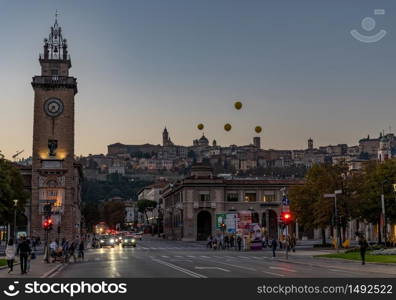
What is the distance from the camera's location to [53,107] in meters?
112


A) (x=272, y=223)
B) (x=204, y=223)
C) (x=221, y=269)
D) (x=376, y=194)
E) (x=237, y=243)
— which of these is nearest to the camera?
(x=221, y=269)

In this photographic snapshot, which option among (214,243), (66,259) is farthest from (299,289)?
(214,243)

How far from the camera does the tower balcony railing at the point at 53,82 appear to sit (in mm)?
111481

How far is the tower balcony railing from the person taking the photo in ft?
366

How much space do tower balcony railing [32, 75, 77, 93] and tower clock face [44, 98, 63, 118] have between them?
253 centimetres

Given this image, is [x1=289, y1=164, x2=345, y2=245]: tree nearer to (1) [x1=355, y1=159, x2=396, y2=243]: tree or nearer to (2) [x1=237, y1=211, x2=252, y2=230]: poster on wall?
(1) [x1=355, y1=159, x2=396, y2=243]: tree

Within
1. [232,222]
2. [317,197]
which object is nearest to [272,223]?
[232,222]

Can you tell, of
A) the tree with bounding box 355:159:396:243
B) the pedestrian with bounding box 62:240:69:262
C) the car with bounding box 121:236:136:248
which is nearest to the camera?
the pedestrian with bounding box 62:240:69:262

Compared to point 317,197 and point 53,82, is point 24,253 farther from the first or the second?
point 53,82

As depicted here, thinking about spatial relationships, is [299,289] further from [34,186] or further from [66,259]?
[34,186]

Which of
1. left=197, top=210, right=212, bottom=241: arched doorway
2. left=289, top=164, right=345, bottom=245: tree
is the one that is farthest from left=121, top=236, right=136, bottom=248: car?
left=197, top=210, right=212, bottom=241: arched doorway

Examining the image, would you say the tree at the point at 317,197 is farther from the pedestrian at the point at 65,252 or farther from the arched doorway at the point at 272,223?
the arched doorway at the point at 272,223

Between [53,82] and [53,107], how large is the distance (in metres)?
4.21

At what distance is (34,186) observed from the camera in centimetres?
10950
